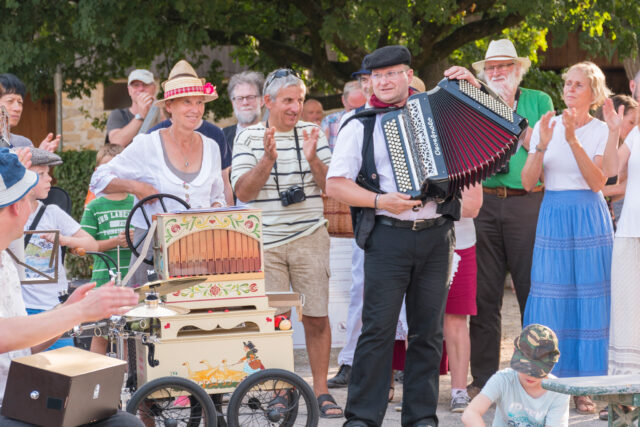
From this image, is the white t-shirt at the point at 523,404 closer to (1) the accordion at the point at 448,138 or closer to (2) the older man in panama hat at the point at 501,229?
(1) the accordion at the point at 448,138

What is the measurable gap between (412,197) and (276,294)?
35.2 inches

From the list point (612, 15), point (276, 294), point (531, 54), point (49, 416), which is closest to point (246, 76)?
point (276, 294)

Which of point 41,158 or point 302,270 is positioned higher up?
point 41,158

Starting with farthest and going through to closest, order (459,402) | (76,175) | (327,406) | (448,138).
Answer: (76,175) → (459,402) → (327,406) → (448,138)

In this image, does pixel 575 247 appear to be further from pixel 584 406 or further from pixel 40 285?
pixel 40 285

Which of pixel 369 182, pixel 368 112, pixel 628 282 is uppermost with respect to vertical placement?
pixel 368 112

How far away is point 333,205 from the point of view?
23.5 feet

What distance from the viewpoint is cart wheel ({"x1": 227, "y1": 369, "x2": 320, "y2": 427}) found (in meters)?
4.85

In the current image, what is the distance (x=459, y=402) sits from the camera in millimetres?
5980

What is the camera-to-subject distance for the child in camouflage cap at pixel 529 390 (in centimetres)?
414

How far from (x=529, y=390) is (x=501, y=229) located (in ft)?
7.32

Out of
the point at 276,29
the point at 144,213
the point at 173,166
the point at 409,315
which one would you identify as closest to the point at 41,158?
the point at 144,213

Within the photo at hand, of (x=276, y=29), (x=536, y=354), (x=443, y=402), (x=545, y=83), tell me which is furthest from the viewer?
(x=545, y=83)

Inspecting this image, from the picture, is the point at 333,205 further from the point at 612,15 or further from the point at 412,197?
the point at 612,15
